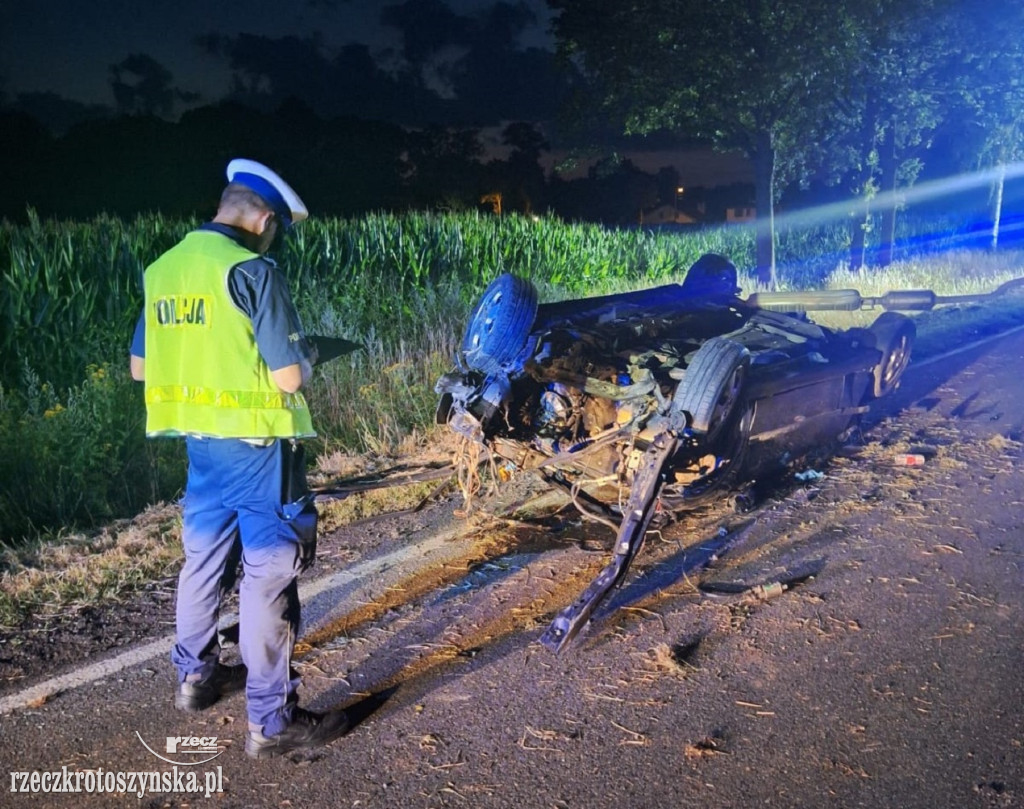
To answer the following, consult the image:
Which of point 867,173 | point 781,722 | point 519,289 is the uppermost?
point 867,173

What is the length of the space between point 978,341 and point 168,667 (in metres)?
11.0

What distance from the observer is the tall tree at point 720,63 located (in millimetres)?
14461

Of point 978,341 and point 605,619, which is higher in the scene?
point 978,341

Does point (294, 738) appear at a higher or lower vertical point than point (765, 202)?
lower

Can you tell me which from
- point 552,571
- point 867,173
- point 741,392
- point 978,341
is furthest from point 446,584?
point 867,173

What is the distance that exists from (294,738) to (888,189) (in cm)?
2295

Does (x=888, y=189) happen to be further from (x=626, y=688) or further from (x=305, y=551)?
(x=305, y=551)

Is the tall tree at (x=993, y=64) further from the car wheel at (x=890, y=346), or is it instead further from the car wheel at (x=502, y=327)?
the car wheel at (x=502, y=327)

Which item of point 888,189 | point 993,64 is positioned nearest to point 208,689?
point 993,64

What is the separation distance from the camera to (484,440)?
173 inches

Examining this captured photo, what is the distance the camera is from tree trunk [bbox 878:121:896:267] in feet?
69.1

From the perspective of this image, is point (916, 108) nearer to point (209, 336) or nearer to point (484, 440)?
point (484, 440)

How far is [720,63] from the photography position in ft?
48.2

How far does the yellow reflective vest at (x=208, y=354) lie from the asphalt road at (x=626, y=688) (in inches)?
43.4
